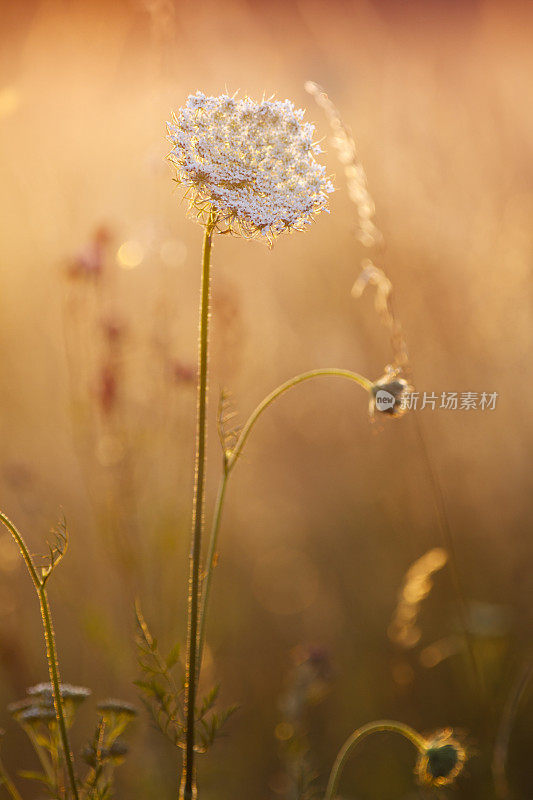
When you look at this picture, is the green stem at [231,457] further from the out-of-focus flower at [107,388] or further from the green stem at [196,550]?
the out-of-focus flower at [107,388]

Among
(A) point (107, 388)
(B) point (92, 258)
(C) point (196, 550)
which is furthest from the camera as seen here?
(B) point (92, 258)

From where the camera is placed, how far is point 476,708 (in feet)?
9.07

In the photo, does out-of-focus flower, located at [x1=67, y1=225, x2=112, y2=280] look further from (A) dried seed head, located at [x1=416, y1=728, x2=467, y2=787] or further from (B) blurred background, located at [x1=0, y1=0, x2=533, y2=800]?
(A) dried seed head, located at [x1=416, y1=728, x2=467, y2=787]

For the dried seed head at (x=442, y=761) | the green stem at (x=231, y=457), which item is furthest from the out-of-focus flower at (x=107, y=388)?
the dried seed head at (x=442, y=761)

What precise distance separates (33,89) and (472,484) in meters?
2.85

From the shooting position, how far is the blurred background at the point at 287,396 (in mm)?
2600

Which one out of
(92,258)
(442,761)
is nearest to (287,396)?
(92,258)

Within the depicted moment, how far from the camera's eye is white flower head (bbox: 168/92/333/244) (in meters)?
1.27

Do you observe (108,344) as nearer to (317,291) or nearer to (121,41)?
(317,291)

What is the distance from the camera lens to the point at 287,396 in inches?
152

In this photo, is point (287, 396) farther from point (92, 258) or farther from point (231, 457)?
point (231, 457)

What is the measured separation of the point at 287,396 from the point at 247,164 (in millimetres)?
2598

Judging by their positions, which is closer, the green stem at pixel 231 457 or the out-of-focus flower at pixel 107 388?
the green stem at pixel 231 457

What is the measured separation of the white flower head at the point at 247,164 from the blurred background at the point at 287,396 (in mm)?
1104
